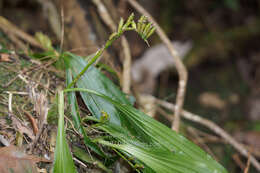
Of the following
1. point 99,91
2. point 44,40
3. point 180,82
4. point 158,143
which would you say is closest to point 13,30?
point 44,40

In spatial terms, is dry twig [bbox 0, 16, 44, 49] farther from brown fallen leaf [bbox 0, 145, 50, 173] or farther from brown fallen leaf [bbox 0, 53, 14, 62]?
brown fallen leaf [bbox 0, 145, 50, 173]

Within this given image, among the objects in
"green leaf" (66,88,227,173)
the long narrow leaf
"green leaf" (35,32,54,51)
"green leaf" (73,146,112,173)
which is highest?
"green leaf" (35,32,54,51)

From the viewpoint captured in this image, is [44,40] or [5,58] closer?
[5,58]

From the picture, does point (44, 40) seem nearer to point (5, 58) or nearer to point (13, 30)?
point (13, 30)

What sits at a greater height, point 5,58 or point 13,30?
point 13,30

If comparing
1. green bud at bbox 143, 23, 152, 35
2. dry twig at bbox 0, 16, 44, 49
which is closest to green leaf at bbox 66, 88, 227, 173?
green bud at bbox 143, 23, 152, 35

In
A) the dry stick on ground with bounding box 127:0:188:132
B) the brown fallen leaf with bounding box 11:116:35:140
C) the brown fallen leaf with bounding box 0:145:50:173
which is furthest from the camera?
the dry stick on ground with bounding box 127:0:188:132

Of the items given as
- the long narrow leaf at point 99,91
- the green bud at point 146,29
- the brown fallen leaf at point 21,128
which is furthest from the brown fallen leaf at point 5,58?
the green bud at point 146,29

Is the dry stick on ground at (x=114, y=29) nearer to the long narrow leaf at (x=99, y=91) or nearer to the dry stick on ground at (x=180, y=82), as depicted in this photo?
the dry stick on ground at (x=180, y=82)
